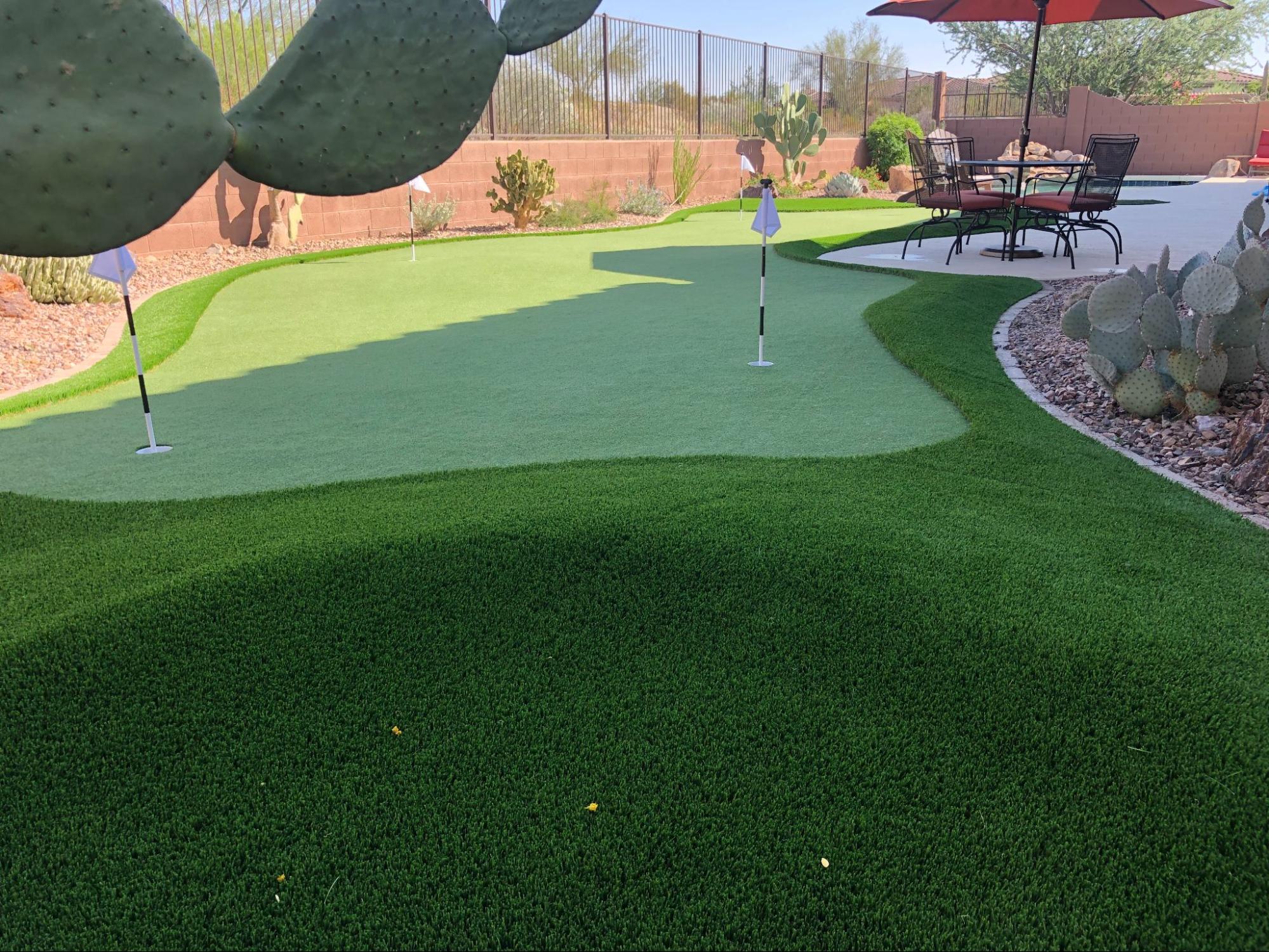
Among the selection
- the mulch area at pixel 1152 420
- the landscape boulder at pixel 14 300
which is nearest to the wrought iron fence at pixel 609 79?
the landscape boulder at pixel 14 300

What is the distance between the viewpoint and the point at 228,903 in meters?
1.87

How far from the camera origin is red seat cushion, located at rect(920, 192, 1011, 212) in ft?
29.2

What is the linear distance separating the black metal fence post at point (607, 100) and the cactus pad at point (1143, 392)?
1513 centimetres

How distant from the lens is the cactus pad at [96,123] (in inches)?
82.0

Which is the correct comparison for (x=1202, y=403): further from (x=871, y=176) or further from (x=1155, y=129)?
(x=1155, y=129)

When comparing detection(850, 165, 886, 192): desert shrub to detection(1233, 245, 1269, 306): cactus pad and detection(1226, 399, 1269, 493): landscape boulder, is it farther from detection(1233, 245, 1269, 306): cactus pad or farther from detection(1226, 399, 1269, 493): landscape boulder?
detection(1226, 399, 1269, 493): landscape boulder

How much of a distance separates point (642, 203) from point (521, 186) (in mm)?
2863

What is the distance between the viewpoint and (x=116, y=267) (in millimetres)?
4293

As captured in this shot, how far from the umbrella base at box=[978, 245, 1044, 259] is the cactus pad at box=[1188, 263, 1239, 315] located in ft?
18.4

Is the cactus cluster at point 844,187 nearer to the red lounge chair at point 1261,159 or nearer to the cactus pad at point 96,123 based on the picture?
the red lounge chair at point 1261,159

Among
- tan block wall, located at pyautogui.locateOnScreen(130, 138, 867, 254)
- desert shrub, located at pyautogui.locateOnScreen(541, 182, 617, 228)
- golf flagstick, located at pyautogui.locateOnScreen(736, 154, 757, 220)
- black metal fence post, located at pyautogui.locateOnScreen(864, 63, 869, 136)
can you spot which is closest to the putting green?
tan block wall, located at pyautogui.locateOnScreen(130, 138, 867, 254)

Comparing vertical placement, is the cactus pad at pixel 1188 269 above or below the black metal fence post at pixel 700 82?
below

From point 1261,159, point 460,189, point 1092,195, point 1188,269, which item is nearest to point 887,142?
point 1261,159

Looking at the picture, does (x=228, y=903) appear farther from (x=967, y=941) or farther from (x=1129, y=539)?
(x=1129, y=539)
